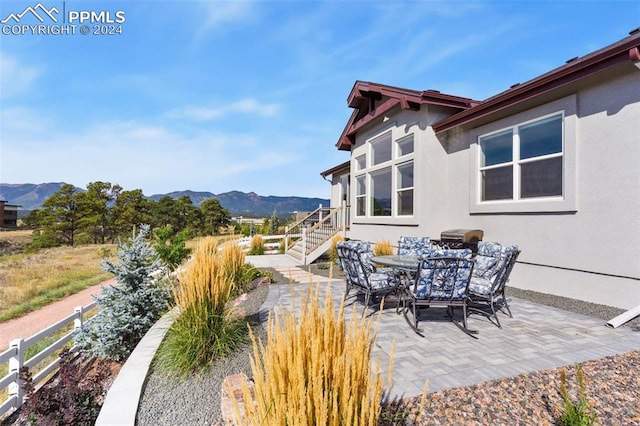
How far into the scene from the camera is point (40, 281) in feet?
45.2

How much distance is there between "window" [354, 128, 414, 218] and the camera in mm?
9672

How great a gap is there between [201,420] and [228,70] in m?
11.4

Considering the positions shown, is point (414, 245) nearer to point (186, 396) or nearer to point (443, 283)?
point (443, 283)

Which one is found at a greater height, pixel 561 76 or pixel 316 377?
pixel 561 76

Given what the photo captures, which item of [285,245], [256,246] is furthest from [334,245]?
[256,246]

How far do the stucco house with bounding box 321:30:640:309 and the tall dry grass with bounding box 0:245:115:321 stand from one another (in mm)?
9408

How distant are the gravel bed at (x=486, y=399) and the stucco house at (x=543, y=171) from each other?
2.75 metres

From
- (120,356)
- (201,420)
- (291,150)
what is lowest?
(120,356)

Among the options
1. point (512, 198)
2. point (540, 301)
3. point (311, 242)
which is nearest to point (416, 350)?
point (540, 301)

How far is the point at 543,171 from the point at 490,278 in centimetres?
307

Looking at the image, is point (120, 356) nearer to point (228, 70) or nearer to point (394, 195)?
point (394, 195)

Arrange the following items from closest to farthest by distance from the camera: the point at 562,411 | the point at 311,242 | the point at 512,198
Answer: the point at 562,411, the point at 512,198, the point at 311,242

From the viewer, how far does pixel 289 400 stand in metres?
1.34

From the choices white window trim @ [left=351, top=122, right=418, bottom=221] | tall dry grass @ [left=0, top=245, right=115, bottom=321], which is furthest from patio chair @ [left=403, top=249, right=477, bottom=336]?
tall dry grass @ [left=0, top=245, right=115, bottom=321]
